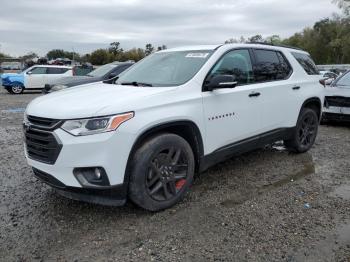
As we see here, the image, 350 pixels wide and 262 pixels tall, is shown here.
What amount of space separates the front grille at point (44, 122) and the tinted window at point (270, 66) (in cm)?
282

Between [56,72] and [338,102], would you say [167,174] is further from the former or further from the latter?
[56,72]

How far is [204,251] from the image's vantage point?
11.1 feet

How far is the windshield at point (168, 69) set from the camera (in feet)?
15.0

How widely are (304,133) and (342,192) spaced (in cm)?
183

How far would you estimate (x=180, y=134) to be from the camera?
437 centimetres

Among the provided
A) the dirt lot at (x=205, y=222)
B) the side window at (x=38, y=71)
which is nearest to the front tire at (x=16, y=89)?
the side window at (x=38, y=71)

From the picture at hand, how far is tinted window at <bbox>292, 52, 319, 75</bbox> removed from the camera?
20.9ft

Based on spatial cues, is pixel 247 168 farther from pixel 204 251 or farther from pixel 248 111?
pixel 204 251

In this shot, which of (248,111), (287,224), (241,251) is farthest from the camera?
(248,111)

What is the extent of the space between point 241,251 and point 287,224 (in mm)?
742

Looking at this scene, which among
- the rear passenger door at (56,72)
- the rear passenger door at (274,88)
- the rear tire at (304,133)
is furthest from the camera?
the rear passenger door at (56,72)

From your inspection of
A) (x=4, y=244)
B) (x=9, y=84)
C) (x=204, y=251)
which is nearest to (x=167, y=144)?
(x=204, y=251)

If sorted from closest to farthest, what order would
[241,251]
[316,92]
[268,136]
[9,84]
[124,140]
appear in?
[241,251]
[124,140]
[268,136]
[316,92]
[9,84]

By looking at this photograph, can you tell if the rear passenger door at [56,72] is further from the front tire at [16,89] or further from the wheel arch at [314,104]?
the wheel arch at [314,104]
